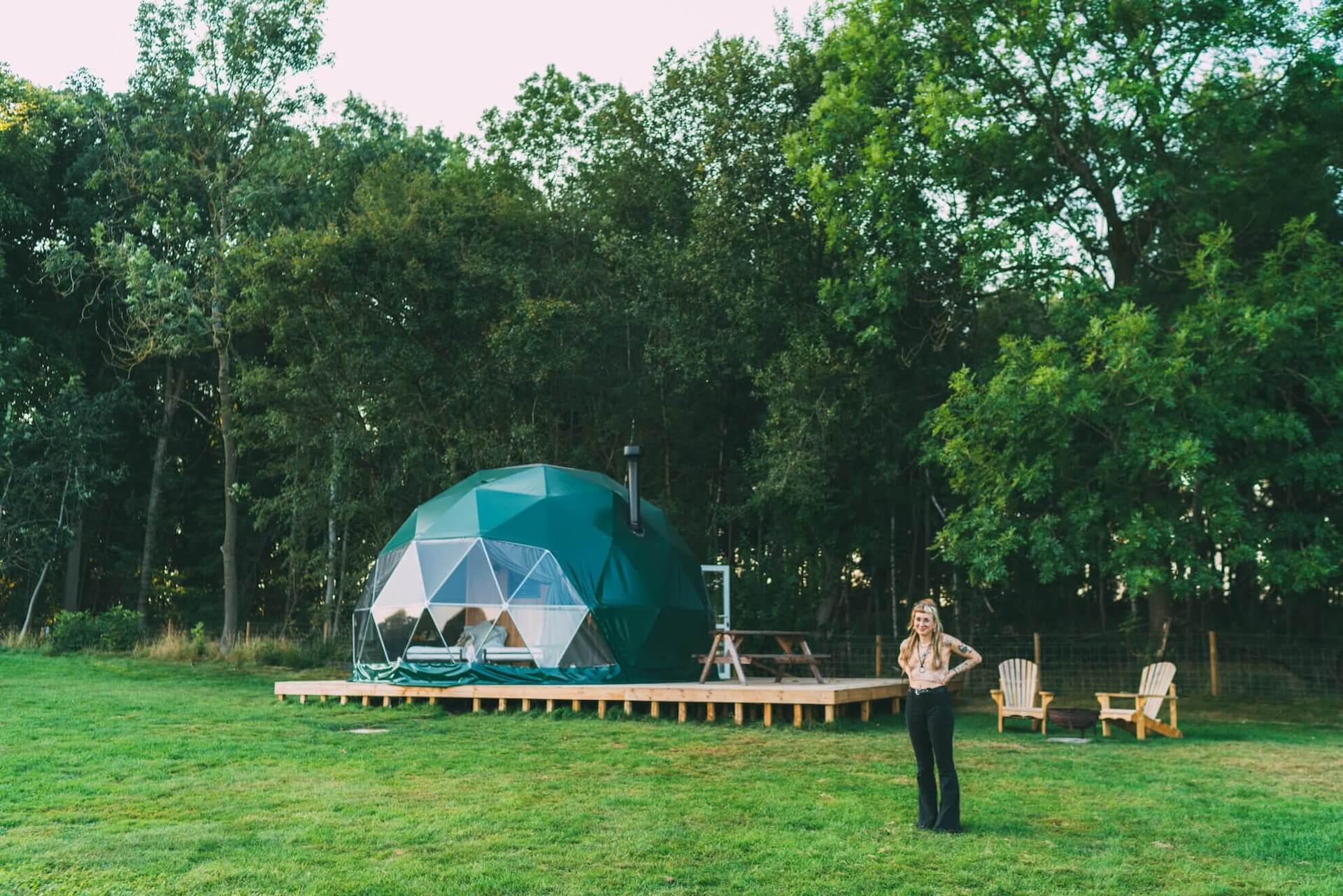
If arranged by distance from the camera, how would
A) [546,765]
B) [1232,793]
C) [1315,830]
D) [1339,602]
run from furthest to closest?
[1339,602] → [546,765] → [1232,793] → [1315,830]

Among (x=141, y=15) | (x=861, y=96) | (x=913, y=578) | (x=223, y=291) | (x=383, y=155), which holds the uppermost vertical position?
(x=141, y=15)

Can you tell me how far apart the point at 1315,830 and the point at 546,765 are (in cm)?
530

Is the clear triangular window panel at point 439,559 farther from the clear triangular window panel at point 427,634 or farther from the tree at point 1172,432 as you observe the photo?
the tree at point 1172,432

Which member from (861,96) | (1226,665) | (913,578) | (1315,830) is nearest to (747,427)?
(913,578)

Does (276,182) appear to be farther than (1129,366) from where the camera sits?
Yes

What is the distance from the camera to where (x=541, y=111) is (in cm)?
2517

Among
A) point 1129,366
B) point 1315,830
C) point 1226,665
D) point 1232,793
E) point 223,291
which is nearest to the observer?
point 1315,830

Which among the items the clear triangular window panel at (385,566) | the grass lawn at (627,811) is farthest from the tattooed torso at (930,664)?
the clear triangular window panel at (385,566)

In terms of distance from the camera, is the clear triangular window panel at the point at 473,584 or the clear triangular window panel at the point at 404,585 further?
the clear triangular window panel at the point at 404,585

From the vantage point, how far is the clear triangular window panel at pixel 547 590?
575 inches

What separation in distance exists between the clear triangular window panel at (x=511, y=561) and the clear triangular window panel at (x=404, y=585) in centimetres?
108

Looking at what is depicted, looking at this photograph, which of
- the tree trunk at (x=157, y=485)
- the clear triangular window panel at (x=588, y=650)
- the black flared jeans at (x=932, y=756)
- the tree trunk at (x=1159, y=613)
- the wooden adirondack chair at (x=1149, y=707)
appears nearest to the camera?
the black flared jeans at (x=932, y=756)

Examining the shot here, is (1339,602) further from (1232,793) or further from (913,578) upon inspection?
(1232,793)

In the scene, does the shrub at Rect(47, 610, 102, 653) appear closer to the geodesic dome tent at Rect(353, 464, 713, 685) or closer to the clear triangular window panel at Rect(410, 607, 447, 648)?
the geodesic dome tent at Rect(353, 464, 713, 685)
